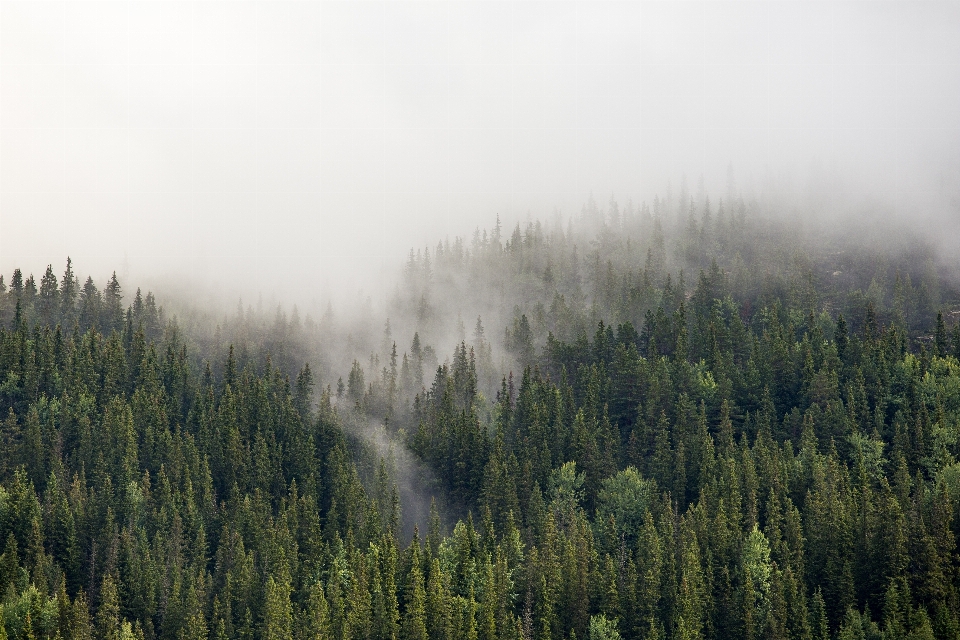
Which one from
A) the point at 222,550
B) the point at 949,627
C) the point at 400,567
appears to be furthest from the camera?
the point at 222,550

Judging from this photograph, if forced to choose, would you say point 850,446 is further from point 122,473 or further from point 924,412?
point 122,473

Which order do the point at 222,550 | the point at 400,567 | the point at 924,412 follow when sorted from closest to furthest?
the point at 400,567 < the point at 222,550 < the point at 924,412

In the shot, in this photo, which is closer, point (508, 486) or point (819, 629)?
point (819, 629)

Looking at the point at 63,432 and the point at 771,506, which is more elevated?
the point at 63,432

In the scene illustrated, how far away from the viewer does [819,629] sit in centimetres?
14550

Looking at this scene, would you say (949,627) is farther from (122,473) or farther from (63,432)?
(63,432)

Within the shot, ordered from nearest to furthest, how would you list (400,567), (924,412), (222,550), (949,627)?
(949,627), (400,567), (222,550), (924,412)

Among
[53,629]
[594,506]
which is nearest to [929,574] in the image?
[594,506]

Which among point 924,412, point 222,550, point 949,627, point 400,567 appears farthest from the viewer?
point 924,412

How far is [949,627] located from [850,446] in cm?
5067

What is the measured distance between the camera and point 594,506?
620 ft

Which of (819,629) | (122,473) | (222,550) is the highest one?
(122,473)

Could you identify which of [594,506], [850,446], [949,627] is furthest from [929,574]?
[594,506]

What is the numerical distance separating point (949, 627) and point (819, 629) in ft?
47.8
